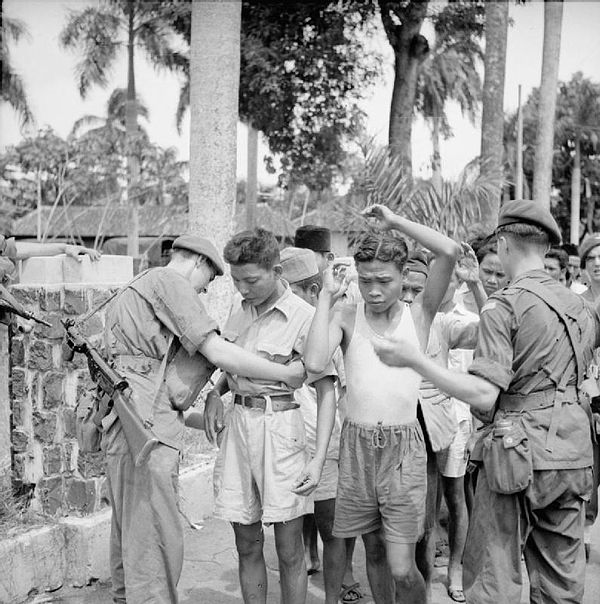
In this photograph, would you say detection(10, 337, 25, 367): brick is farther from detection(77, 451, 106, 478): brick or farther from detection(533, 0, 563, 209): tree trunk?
detection(533, 0, 563, 209): tree trunk

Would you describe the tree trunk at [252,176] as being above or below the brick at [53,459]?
above

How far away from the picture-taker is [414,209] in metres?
10.2

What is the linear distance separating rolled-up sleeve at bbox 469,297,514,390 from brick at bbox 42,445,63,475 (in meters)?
2.69

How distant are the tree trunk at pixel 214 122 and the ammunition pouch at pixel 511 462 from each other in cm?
429

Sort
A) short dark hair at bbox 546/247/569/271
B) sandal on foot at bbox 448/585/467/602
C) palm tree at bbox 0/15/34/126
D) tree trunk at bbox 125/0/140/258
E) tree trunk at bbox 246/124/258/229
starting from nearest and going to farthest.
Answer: sandal on foot at bbox 448/585/467/602
short dark hair at bbox 546/247/569/271
tree trunk at bbox 246/124/258/229
tree trunk at bbox 125/0/140/258
palm tree at bbox 0/15/34/126

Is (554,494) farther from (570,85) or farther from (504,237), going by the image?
(570,85)

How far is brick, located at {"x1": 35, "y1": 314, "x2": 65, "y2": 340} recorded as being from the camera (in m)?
4.38

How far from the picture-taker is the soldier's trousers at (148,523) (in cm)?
322

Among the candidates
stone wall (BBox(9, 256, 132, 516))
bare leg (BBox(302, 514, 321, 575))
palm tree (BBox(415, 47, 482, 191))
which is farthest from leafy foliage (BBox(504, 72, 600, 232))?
stone wall (BBox(9, 256, 132, 516))

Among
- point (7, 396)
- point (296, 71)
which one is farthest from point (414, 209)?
point (7, 396)

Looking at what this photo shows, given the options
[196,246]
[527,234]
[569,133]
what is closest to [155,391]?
[196,246]

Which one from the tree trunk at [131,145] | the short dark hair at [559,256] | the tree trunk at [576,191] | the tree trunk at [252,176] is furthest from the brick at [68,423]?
the tree trunk at [576,191]

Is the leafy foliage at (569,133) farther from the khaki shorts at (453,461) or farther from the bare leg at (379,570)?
the bare leg at (379,570)

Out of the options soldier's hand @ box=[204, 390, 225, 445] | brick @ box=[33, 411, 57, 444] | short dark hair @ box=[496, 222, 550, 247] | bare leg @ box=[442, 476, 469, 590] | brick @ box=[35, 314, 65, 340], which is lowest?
bare leg @ box=[442, 476, 469, 590]
